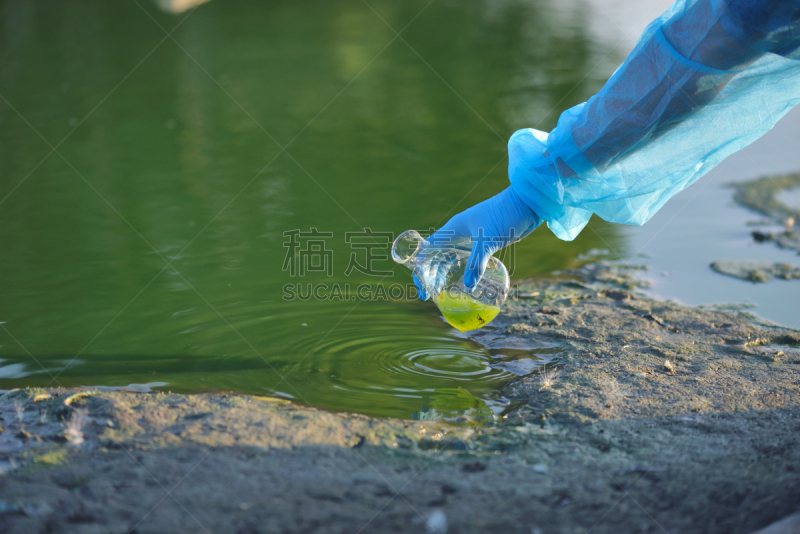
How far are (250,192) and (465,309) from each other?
2.58m

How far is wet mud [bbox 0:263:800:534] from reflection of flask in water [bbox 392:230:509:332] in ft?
1.07

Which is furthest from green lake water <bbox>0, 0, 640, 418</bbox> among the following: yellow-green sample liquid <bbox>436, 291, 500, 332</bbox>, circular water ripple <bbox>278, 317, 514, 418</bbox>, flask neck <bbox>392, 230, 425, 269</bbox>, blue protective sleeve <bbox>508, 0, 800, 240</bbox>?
blue protective sleeve <bbox>508, 0, 800, 240</bbox>

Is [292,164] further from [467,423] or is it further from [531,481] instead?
[531,481]

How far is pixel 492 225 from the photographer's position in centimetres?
266

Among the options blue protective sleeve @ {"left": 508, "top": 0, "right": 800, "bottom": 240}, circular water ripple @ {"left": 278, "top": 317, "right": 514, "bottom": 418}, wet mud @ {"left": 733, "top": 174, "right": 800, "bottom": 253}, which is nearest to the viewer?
blue protective sleeve @ {"left": 508, "top": 0, "right": 800, "bottom": 240}

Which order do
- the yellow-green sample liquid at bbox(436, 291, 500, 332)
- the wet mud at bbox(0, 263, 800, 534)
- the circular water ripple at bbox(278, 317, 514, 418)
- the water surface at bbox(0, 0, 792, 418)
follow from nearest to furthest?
the wet mud at bbox(0, 263, 800, 534) → the circular water ripple at bbox(278, 317, 514, 418) → the yellow-green sample liquid at bbox(436, 291, 500, 332) → the water surface at bbox(0, 0, 792, 418)

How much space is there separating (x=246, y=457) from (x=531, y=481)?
2.91 ft

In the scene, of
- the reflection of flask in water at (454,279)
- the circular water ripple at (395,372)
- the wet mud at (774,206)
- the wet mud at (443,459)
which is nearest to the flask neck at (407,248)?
the reflection of flask in water at (454,279)

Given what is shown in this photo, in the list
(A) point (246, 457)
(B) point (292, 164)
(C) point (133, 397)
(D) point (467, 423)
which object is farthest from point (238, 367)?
(B) point (292, 164)

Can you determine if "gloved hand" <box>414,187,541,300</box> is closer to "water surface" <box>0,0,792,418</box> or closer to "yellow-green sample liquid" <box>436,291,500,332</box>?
"yellow-green sample liquid" <box>436,291,500,332</box>

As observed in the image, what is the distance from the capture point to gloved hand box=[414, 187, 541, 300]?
105 inches

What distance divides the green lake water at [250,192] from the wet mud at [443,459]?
0.25 metres

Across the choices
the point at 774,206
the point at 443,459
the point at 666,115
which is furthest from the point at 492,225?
the point at 774,206

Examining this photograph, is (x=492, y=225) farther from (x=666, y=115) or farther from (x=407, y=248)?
(x=666, y=115)
